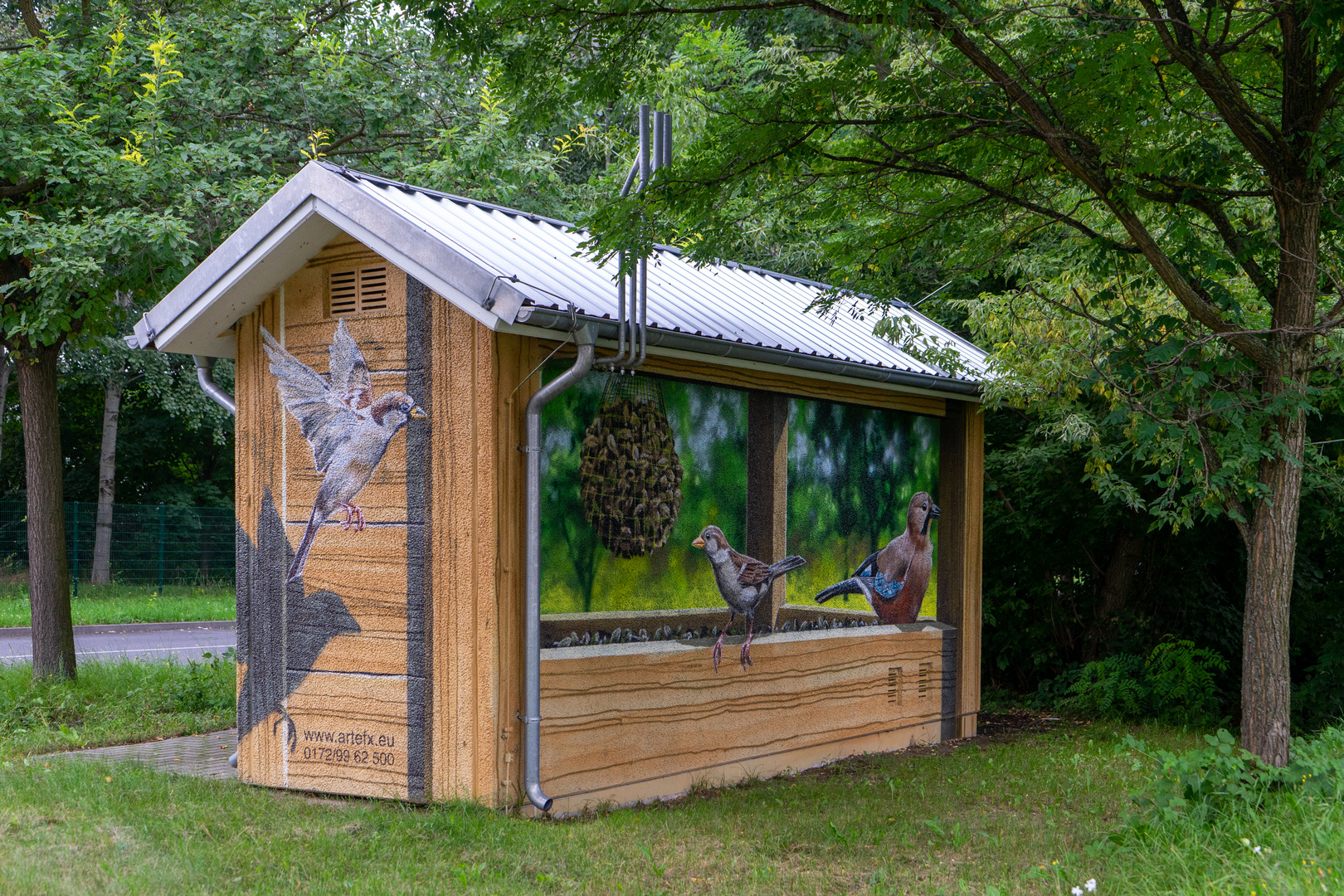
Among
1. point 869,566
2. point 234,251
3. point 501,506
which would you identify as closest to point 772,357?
point 501,506

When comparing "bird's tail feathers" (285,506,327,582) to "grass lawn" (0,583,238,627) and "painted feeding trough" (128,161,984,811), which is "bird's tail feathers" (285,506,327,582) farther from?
"grass lawn" (0,583,238,627)

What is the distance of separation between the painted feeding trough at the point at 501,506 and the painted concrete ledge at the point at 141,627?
12487mm

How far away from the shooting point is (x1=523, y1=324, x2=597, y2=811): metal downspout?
6516 mm

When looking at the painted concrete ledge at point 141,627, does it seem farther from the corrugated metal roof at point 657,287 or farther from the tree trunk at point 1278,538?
the tree trunk at point 1278,538

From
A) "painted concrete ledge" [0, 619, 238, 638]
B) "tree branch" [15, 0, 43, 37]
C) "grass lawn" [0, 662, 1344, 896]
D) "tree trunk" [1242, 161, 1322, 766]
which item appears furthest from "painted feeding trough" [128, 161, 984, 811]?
"painted concrete ledge" [0, 619, 238, 638]

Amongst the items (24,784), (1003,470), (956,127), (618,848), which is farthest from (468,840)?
(1003,470)

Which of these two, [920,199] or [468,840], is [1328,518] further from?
Answer: [468,840]

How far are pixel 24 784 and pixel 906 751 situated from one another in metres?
6.50

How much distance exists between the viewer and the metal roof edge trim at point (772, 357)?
251 inches

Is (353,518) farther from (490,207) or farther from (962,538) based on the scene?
(962,538)

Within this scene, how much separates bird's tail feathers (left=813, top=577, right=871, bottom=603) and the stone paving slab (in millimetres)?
4393

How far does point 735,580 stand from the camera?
820 centimetres

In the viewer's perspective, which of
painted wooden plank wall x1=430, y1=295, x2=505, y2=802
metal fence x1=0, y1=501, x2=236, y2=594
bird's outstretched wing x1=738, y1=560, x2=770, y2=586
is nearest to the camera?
painted wooden plank wall x1=430, y1=295, x2=505, y2=802

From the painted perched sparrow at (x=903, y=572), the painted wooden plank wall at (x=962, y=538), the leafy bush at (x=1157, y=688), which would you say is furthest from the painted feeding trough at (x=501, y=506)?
the leafy bush at (x=1157, y=688)
